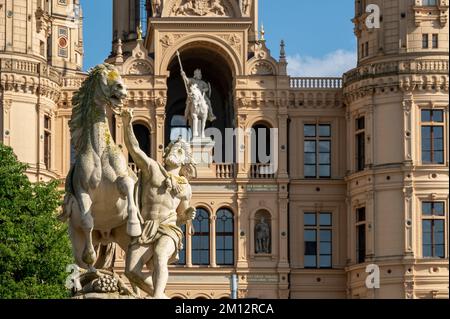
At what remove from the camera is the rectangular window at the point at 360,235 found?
292ft

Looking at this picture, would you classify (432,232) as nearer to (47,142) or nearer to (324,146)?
(324,146)

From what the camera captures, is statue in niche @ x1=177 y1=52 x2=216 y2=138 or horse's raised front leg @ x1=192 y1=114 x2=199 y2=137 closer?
horse's raised front leg @ x1=192 y1=114 x2=199 y2=137

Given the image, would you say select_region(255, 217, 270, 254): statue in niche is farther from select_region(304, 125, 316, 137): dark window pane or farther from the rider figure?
the rider figure

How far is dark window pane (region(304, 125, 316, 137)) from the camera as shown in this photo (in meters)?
91.2

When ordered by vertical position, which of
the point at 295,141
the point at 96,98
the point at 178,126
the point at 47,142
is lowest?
the point at 96,98

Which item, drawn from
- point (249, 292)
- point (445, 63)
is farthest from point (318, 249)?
point (445, 63)

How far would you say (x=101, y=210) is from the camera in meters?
31.2

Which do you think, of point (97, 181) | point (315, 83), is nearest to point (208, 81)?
point (315, 83)

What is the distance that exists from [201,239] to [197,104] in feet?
21.5

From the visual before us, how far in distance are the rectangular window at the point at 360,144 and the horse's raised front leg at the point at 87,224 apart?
58.8 meters

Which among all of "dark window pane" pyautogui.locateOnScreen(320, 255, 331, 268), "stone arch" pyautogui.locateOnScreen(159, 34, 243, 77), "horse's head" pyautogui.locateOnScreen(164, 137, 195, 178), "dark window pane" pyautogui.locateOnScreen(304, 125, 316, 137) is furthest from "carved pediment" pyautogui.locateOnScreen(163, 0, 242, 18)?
"horse's head" pyautogui.locateOnScreen(164, 137, 195, 178)

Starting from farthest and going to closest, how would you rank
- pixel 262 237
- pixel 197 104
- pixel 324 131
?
pixel 324 131 → pixel 197 104 → pixel 262 237

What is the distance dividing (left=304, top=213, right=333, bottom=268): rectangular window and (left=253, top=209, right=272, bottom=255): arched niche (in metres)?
1.90

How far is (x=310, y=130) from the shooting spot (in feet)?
300
